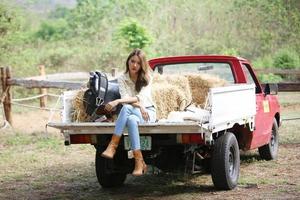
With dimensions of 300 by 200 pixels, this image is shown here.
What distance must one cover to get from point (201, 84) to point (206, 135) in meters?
1.77

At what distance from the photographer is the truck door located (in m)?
9.28

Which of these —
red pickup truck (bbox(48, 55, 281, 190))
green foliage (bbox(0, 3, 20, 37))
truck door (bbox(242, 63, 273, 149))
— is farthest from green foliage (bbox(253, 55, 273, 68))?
red pickup truck (bbox(48, 55, 281, 190))

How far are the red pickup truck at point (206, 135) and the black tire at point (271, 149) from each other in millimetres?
670

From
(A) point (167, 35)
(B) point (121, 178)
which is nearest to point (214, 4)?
(A) point (167, 35)

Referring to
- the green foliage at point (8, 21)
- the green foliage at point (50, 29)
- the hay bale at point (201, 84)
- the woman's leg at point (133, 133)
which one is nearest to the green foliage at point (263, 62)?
the green foliage at point (8, 21)

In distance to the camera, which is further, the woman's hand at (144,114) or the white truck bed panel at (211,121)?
the woman's hand at (144,114)

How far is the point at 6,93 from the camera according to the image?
15242 mm

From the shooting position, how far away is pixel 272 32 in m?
32.0

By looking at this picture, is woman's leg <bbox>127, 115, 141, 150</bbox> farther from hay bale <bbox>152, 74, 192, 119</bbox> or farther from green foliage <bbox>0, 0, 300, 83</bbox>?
green foliage <bbox>0, 0, 300, 83</bbox>

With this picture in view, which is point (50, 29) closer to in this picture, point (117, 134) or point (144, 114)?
point (144, 114)

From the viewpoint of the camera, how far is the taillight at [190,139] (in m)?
7.17

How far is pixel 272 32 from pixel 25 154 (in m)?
22.4

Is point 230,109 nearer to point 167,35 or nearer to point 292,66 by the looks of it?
point 292,66

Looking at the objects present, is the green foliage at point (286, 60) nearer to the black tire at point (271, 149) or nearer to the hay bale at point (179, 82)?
the black tire at point (271, 149)
